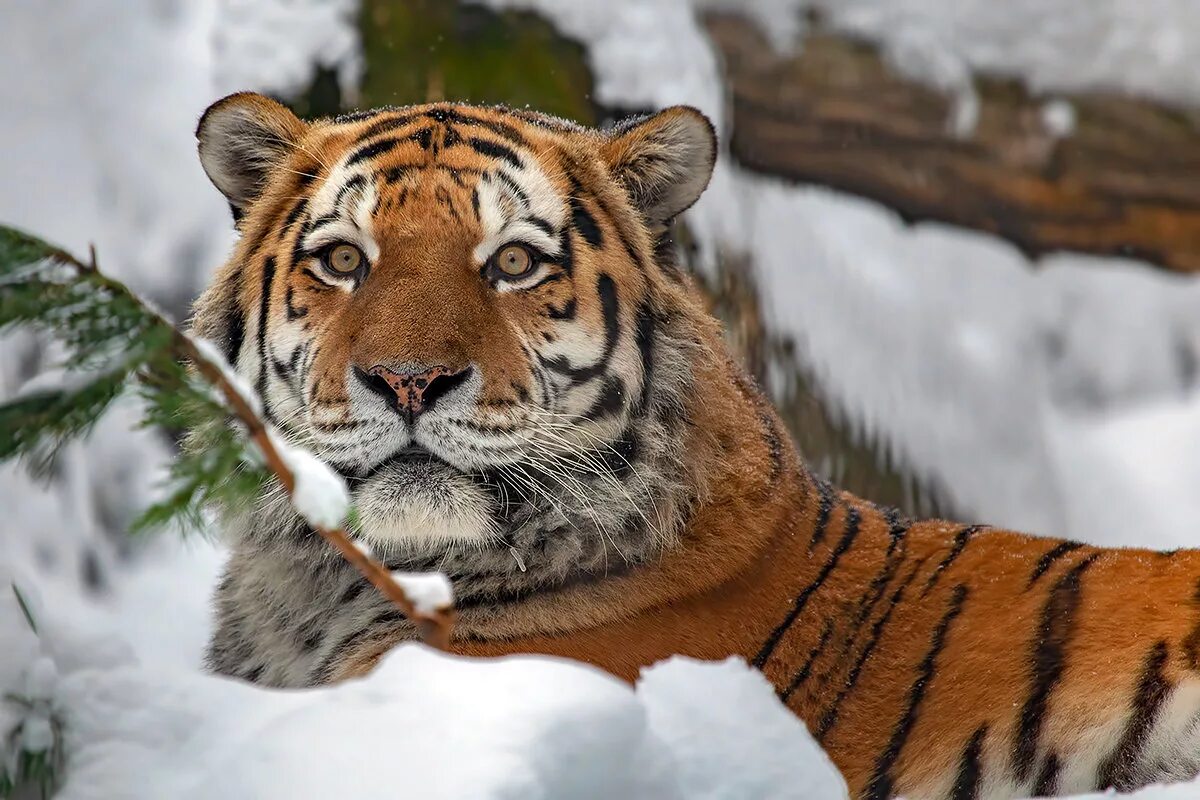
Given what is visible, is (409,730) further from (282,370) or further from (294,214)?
(294,214)

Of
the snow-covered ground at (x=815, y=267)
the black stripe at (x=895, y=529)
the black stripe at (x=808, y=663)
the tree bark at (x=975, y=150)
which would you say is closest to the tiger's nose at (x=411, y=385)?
the black stripe at (x=808, y=663)

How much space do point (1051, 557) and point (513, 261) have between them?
1.01 m

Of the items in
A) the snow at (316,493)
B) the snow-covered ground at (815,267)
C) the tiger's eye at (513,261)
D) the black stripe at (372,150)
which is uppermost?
the black stripe at (372,150)

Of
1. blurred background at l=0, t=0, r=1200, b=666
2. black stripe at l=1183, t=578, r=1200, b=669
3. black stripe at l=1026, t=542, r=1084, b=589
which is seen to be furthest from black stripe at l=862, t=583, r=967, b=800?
blurred background at l=0, t=0, r=1200, b=666

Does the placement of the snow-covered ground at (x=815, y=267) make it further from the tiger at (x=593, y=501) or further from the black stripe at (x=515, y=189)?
the black stripe at (x=515, y=189)

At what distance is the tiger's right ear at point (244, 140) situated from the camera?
7.77 feet

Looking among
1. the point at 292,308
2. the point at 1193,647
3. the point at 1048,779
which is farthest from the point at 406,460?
the point at 1193,647

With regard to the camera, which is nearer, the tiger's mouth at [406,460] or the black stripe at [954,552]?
the tiger's mouth at [406,460]

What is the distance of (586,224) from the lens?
7.64 ft

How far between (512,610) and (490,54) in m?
3.32

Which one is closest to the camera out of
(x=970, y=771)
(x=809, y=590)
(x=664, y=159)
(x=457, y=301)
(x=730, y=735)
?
(x=730, y=735)

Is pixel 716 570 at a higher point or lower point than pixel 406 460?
lower

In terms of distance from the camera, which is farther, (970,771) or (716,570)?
(716,570)

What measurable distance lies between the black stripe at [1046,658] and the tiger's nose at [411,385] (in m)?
0.96
